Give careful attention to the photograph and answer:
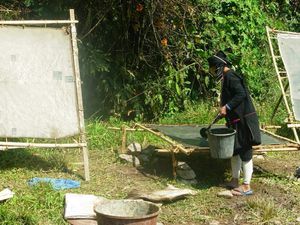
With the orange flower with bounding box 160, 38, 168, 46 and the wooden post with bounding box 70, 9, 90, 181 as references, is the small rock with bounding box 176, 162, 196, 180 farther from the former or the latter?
the orange flower with bounding box 160, 38, 168, 46

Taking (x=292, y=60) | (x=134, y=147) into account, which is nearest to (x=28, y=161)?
(x=134, y=147)

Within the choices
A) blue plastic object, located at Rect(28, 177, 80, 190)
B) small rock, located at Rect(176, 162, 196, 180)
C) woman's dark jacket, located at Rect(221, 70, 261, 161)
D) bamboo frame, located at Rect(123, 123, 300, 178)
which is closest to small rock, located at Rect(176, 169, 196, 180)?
small rock, located at Rect(176, 162, 196, 180)

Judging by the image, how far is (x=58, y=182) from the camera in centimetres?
650

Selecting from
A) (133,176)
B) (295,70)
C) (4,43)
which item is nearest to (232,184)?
(133,176)

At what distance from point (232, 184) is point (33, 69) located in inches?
105

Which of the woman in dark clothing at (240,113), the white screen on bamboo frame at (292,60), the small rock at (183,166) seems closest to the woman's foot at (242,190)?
the woman in dark clothing at (240,113)

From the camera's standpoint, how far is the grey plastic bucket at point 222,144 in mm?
6344

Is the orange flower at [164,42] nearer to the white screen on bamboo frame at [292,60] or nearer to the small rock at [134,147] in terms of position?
the white screen on bamboo frame at [292,60]

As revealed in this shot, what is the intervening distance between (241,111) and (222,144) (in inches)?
18.3

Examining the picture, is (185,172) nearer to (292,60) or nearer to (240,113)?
(240,113)

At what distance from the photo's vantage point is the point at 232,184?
22.0 ft

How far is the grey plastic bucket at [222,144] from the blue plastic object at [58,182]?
1581mm

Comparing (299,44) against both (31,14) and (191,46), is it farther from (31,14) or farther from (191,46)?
(31,14)

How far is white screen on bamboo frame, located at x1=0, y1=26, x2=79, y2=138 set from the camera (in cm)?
661
